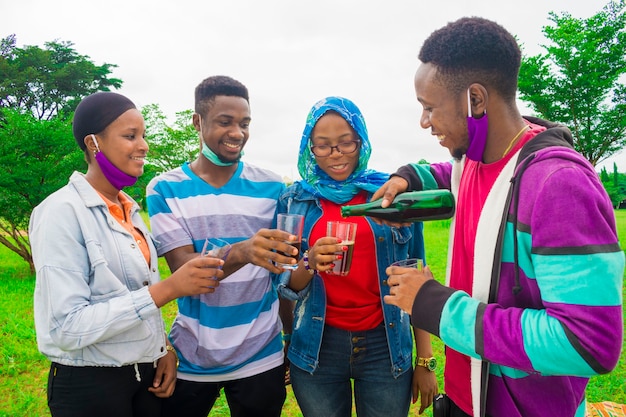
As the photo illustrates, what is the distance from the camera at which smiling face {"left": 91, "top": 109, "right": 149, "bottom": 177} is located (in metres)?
2.65

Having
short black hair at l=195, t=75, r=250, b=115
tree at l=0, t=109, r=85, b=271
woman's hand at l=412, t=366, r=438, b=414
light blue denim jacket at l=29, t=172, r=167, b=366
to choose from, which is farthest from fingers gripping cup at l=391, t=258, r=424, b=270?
tree at l=0, t=109, r=85, b=271

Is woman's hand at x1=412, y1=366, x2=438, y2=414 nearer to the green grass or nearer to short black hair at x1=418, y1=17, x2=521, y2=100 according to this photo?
short black hair at x1=418, y1=17, x2=521, y2=100

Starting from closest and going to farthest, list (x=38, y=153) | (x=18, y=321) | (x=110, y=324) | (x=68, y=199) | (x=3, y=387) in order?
1. (x=110, y=324)
2. (x=68, y=199)
3. (x=3, y=387)
4. (x=18, y=321)
5. (x=38, y=153)

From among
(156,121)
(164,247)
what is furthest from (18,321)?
(156,121)

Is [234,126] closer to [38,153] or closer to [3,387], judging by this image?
[3,387]

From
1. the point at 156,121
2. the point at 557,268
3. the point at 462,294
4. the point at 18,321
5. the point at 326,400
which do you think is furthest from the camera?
the point at 156,121

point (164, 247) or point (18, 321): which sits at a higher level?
point (164, 247)

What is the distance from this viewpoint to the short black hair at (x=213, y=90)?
3.26 metres

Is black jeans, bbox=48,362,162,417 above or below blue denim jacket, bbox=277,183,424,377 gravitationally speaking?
below

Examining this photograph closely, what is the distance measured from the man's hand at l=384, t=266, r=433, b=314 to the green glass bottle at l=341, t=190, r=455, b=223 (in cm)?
48

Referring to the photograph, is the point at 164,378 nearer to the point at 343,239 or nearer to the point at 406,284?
the point at 343,239

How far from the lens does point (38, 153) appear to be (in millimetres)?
12117

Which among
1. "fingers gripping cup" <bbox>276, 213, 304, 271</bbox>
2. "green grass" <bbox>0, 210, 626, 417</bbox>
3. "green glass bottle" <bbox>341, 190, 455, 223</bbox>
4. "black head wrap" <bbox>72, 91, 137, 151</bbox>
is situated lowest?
"green grass" <bbox>0, 210, 626, 417</bbox>

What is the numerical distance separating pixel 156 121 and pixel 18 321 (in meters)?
28.5
